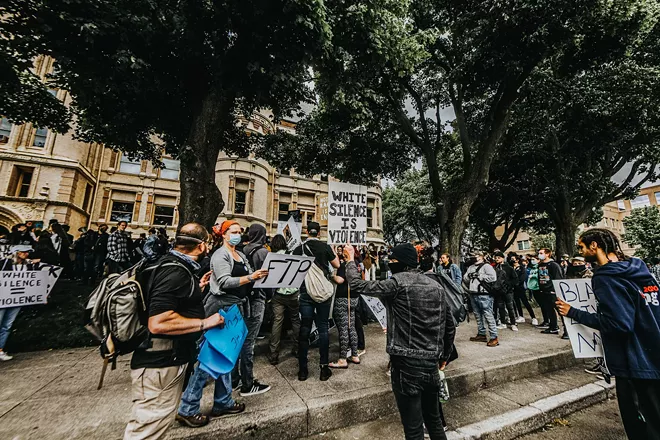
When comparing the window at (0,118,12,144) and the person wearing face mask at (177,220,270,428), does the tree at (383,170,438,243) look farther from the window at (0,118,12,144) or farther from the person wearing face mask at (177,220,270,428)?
the window at (0,118,12,144)

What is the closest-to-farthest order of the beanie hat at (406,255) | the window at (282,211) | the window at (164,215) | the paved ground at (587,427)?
1. the beanie hat at (406,255)
2. the paved ground at (587,427)
3. the window at (164,215)
4. the window at (282,211)

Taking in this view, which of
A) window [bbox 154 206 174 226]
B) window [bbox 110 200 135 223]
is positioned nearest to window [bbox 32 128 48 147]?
window [bbox 110 200 135 223]

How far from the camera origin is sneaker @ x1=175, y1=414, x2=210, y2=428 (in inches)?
103

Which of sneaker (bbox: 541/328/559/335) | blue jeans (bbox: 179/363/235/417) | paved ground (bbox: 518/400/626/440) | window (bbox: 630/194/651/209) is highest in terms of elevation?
window (bbox: 630/194/651/209)

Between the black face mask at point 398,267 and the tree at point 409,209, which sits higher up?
the tree at point 409,209

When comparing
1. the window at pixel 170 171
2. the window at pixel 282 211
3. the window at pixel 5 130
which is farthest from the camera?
the window at pixel 282 211

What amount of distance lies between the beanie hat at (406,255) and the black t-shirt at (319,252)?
155 cm

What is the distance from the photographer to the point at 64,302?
22.4 feet

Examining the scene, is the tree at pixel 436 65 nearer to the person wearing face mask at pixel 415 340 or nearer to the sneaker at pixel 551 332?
the sneaker at pixel 551 332

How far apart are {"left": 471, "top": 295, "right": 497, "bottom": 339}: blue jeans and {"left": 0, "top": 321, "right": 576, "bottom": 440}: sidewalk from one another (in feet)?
1.55

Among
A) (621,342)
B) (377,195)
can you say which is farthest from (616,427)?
(377,195)

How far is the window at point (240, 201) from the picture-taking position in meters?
21.1

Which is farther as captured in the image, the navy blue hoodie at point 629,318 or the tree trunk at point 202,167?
the tree trunk at point 202,167

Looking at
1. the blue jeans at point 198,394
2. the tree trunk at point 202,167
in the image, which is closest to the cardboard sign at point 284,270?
the blue jeans at point 198,394
